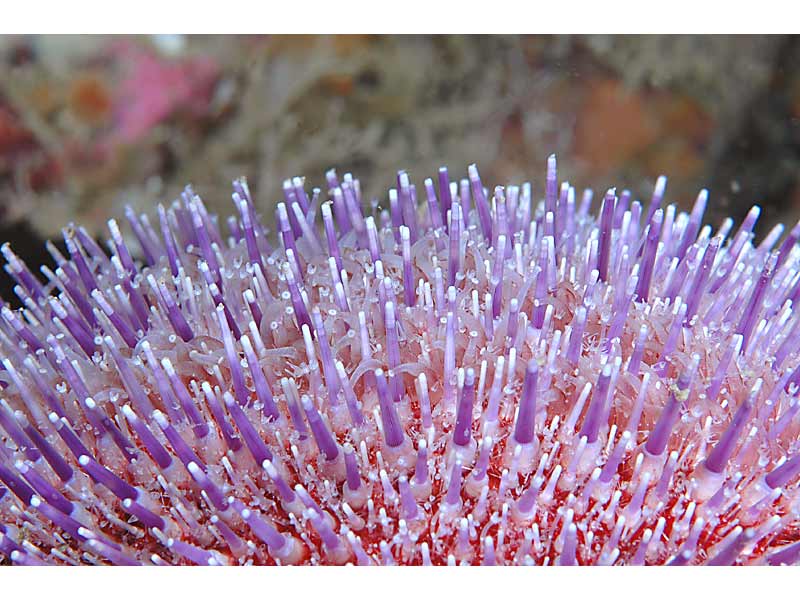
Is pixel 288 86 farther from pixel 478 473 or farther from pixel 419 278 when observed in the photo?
pixel 478 473

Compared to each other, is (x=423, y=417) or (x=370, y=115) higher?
(x=370, y=115)

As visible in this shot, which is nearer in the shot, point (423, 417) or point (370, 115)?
point (423, 417)

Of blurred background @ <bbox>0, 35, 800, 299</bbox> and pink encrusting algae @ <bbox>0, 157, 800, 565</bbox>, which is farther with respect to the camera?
blurred background @ <bbox>0, 35, 800, 299</bbox>

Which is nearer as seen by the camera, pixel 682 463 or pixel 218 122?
pixel 682 463

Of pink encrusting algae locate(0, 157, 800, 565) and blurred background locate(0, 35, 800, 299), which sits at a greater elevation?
blurred background locate(0, 35, 800, 299)
